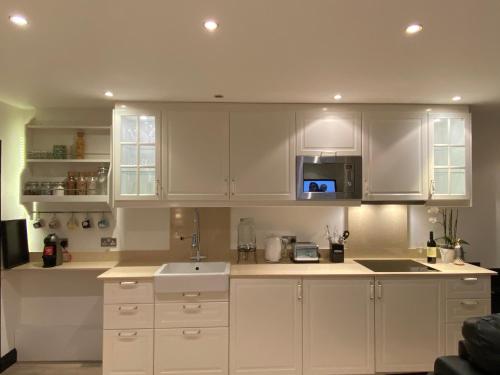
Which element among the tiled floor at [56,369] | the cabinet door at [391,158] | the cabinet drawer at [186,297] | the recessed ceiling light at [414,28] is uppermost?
the recessed ceiling light at [414,28]

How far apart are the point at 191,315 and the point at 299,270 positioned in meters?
0.96

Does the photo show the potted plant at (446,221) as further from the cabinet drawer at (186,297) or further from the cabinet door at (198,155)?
the cabinet drawer at (186,297)

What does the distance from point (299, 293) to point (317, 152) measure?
49.0 inches

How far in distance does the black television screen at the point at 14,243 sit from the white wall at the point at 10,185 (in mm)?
92

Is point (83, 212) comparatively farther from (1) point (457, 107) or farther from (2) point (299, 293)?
(1) point (457, 107)

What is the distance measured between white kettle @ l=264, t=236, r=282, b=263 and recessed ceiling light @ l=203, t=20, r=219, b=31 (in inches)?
78.9

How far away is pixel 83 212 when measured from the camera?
3.21 m

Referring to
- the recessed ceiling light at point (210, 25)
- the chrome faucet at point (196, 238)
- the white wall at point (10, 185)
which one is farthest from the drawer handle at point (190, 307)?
the recessed ceiling light at point (210, 25)

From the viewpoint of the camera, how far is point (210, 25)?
1.60m

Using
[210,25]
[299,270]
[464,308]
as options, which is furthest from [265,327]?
[210,25]

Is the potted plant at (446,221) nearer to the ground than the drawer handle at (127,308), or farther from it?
farther from it

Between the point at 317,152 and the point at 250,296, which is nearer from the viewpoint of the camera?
the point at 250,296

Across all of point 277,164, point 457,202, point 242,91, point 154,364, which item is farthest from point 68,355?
point 457,202

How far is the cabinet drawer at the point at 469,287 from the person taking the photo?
2777 mm
